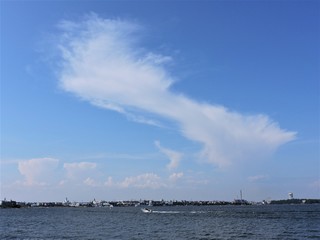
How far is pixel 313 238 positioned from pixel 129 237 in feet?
89.6

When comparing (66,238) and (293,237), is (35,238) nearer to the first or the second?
(66,238)

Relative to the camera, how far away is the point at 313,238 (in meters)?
60.7

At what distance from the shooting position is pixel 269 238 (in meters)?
61.5

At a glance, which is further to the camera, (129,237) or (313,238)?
(129,237)

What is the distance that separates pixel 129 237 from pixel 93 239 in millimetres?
6164

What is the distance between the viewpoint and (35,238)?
6238 centimetres

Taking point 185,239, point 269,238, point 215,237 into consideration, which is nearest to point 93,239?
point 185,239

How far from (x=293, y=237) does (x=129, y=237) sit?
24.8 metres

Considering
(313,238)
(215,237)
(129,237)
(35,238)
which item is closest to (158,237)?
(129,237)

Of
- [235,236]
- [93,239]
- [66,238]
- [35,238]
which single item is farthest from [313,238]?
[35,238]

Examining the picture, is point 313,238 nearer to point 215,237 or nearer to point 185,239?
point 215,237

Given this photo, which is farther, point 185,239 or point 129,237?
point 129,237

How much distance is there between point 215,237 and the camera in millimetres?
62875

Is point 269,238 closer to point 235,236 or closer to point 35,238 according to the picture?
point 235,236
